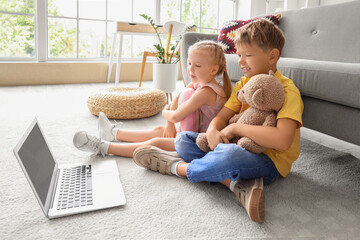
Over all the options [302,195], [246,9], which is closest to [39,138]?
[302,195]

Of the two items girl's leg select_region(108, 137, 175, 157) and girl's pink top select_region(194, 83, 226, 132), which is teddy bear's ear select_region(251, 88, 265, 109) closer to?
girl's pink top select_region(194, 83, 226, 132)

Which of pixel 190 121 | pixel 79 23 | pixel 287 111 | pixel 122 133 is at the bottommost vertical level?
pixel 122 133

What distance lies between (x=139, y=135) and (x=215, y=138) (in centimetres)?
55

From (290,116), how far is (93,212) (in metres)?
0.68

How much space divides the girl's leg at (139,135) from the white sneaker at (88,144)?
0.19 m

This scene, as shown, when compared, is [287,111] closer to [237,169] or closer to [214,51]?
[237,169]

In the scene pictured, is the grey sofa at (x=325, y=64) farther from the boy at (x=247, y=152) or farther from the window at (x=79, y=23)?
the window at (x=79, y=23)

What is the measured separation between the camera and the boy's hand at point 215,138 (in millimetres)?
1017

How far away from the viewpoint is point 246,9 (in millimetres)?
4688

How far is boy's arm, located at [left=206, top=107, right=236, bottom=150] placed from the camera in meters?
1.02

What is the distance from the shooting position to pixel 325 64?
3.96 ft

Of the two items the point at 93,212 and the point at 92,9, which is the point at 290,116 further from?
the point at 92,9

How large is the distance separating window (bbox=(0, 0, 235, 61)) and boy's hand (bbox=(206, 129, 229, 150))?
2.52 m

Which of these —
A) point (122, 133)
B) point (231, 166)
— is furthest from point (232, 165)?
point (122, 133)
